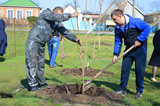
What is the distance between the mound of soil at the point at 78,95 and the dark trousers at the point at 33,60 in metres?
0.43

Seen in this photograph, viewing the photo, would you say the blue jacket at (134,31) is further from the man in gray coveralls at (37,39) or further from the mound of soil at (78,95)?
the mound of soil at (78,95)

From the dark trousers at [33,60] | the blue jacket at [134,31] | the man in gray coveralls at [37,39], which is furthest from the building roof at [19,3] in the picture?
the blue jacket at [134,31]

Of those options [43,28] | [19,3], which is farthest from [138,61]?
[19,3]

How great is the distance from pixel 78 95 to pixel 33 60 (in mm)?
1444

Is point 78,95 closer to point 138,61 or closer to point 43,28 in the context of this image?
point 138,61

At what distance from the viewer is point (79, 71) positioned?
330 inches

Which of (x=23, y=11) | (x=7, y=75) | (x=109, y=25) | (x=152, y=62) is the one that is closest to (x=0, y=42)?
(x=7, y=75)

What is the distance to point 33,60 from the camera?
5.31m

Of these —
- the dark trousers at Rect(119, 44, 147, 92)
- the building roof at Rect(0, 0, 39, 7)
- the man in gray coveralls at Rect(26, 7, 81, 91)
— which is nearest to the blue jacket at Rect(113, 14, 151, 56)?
the dark trousers at Rect(119, 44, 147, 92)

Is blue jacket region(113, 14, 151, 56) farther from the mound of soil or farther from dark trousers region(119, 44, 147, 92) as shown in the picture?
the mound of soil

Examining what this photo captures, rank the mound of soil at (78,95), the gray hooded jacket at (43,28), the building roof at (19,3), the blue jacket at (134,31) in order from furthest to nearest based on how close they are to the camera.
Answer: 1. the building roof at (19,3)
2. the gray hooded jacket at (43,28)
3. the blue jacket at (134,31)
4. the mound of soil at (78,95)

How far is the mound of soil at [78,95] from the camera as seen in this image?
4734 mm

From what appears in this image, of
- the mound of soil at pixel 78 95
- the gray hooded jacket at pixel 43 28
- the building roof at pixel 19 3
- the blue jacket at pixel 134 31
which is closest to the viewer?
the mound of soil at pixel 78 95

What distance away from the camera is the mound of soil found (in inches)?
186
